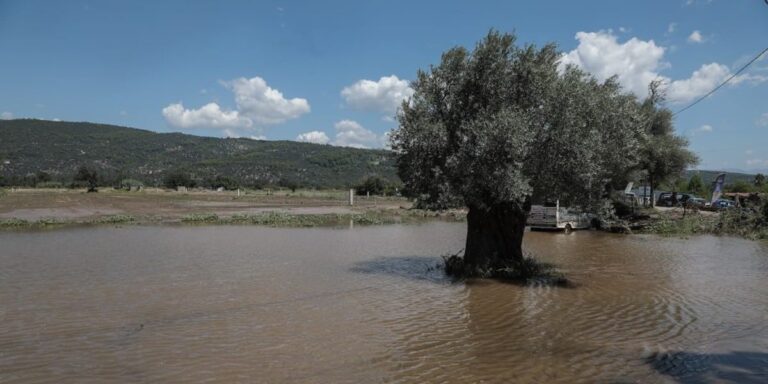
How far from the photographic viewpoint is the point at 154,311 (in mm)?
11836

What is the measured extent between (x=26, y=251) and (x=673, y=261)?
84.1ft

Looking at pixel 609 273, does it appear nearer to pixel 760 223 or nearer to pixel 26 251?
pixel 760 223

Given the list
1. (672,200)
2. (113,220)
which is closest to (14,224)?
(113,220)

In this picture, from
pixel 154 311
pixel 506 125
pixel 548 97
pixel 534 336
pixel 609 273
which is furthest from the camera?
pixel 609 273

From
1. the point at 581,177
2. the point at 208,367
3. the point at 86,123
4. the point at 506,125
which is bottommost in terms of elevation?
the point at 208,367

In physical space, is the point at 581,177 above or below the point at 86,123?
below

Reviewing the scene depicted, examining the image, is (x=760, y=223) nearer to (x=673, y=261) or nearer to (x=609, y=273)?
(x=673, y=261)

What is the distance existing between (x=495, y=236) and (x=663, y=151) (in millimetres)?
31731

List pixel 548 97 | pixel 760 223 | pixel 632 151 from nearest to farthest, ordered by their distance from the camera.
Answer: pixel 548 97 < pixel 632 151 < pixel 760 223

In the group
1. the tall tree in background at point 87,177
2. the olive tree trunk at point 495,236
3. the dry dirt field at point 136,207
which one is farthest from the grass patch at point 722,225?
the tall tree in background at point 87,177

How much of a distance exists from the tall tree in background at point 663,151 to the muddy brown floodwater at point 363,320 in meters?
22.4

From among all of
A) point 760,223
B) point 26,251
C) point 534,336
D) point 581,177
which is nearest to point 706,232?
point 760,223

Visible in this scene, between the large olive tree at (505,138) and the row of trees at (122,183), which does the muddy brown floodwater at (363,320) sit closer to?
the large olive tree at (505,138)

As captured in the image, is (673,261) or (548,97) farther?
(673,261)
